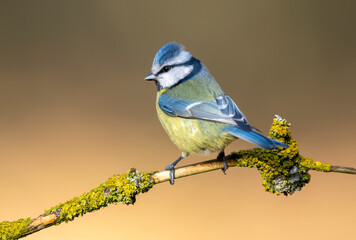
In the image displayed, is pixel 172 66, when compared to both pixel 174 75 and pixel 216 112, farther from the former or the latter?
pixel 216 112

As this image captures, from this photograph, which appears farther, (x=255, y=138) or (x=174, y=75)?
(x=174, y=75)

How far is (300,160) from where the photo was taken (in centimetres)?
74

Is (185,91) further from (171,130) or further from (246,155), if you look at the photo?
(246,155)

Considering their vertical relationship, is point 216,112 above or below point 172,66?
below

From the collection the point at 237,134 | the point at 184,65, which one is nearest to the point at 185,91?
the point at 184,65

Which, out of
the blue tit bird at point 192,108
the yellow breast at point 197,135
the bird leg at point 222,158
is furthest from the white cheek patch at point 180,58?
the bird leg at point 222,158

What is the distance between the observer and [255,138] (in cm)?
71

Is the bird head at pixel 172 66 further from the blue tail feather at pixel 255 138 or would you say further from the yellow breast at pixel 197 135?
the blue tail feather at pixel 255 138

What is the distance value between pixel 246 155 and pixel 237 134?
0.17 ft

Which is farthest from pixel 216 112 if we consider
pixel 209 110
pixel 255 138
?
pixel 255 138

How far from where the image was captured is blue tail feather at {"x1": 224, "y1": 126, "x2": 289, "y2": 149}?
2.18 feet

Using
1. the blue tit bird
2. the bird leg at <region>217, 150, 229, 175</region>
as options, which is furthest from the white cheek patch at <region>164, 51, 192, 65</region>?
the bird leg at <region>217, 150, 229, 175</region>

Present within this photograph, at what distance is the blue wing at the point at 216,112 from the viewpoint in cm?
80

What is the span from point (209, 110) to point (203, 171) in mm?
171
